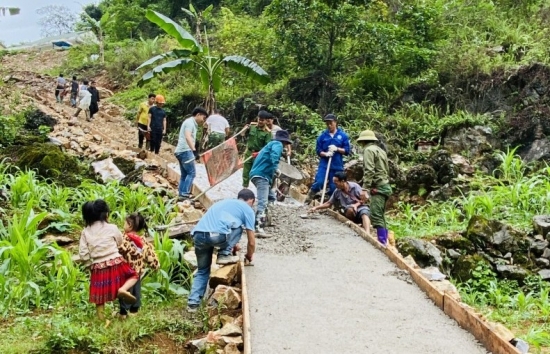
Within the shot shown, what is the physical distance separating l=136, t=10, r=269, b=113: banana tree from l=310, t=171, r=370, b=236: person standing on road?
717 cm

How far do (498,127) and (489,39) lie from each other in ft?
16.7

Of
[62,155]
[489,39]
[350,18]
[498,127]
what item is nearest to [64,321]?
[62,155]

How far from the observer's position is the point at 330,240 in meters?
8.09

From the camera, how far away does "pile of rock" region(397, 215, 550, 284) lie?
879 centimetres

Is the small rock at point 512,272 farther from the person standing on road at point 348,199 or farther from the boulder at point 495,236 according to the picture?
the person standing on road at point 348,199

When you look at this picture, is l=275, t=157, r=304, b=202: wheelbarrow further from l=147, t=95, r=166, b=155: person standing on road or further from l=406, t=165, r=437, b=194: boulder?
l=147, t=95, r=166, b=155: person standing on road

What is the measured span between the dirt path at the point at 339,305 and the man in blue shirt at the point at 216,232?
50cm

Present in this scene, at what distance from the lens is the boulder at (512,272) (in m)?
8.67

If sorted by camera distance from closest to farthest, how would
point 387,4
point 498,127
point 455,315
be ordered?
point 455,315 < point 498,127 < point 387,4

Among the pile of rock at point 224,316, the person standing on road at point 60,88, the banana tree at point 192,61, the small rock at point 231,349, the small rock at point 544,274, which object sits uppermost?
the banana tree at point 192,61

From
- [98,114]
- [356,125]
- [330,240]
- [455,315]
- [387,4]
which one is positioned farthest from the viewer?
[98,114]

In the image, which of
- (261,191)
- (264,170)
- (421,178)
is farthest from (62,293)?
(421,178)

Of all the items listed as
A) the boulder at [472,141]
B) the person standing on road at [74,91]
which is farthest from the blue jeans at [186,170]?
the person standing on road at [74,91]

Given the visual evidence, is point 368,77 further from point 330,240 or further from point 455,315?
point 455,315
